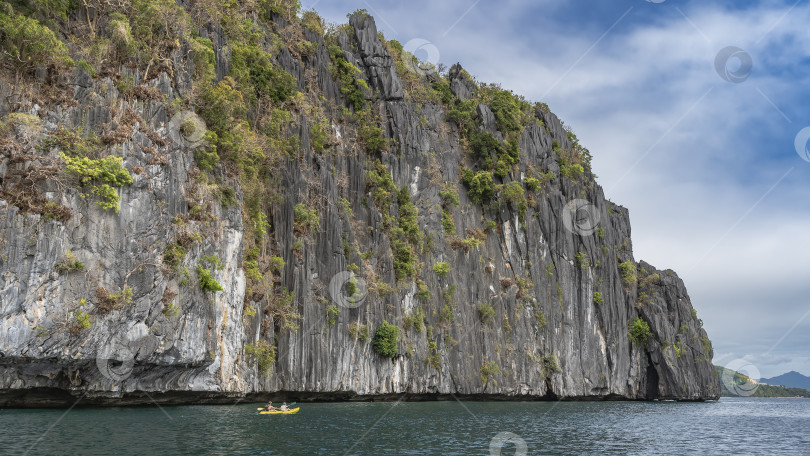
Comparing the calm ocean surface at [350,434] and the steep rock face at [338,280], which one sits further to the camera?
the steep rock face at [338,280]

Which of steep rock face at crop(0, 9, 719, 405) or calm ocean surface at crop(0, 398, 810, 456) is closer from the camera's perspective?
calm ocean surface at crop(0, 398, 810, 456)

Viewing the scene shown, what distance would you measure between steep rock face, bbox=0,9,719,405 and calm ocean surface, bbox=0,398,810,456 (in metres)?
3.17

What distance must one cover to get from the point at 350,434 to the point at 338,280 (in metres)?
19.4

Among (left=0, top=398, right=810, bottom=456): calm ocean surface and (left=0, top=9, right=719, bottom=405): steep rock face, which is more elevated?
(left=0, top=9, right=719, bottom=405): steep rock face

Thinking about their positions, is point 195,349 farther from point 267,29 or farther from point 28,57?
point 267,29

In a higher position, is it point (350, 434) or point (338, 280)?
point (338, 280)

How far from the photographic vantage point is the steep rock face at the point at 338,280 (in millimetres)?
26266

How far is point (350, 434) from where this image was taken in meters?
24.3

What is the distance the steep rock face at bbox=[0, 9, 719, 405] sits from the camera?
2627 cm

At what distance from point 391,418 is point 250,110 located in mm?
25362

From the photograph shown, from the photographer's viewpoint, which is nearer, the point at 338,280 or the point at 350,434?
the point at 350,434

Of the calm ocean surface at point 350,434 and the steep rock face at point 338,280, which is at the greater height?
the steep rock face at point 338,280

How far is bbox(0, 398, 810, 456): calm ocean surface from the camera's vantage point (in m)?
19.4

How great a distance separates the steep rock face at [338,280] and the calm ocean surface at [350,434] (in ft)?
10.4
